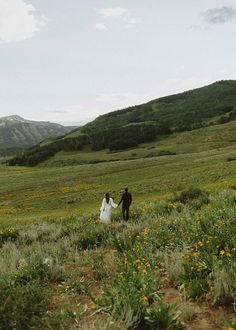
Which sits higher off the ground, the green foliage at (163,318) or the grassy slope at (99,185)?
the green foliage at (163,318)

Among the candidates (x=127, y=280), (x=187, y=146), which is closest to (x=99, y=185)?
(x=127, y=280)

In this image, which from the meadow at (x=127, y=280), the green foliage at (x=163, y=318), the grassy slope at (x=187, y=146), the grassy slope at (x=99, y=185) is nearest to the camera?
the green foliage at (x=163, y=318)

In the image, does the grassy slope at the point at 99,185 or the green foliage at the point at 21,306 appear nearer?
the green foliage at the point at 21,306

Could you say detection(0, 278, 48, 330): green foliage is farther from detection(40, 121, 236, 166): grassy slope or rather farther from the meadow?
detection(40, 121, 236, 166): grassy slope

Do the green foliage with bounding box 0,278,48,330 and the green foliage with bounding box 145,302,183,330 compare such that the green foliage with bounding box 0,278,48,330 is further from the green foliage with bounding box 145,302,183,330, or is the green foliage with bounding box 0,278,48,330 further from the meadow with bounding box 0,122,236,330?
the green foliage with bounding box 145,302,183,330

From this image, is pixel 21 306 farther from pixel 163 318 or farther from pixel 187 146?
pixel 187 146

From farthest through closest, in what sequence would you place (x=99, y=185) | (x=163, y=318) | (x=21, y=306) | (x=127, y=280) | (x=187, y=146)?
1. (x=187, y=146)
2. (x=99, y=185)
3. (x=127, y=280)
4. (x=21, y=306)
5. (x=163, y=318)

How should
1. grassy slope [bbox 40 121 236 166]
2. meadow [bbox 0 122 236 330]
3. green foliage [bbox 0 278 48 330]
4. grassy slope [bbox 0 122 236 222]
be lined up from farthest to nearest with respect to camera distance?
grassy slope [bbox 40 121 236 166]
grassy slope [bbox 0 122 236 222]
green foliage [bbox 0 278 48 330]
meadow [bbox 0 122 236 330]

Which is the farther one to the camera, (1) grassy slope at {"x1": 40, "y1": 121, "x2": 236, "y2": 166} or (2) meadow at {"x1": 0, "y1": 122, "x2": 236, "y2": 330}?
(1) grassy slope at {"x1": 40, "y1": 121, "x2": 236, "y2": 166}

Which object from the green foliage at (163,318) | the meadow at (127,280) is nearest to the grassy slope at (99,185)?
the meadow at (127,280)

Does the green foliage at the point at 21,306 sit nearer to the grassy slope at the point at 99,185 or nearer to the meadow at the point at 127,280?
the meadow at the point at 127,280

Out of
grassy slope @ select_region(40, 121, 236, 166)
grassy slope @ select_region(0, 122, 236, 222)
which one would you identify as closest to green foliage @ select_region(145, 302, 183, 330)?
grassy slope @ select_region(0, 122, 236, 222)

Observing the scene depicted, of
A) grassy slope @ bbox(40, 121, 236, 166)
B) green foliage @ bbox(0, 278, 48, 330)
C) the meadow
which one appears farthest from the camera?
grassy slope @ bbox(40, 121, 236, 166)

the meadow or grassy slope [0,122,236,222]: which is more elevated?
the meadow
